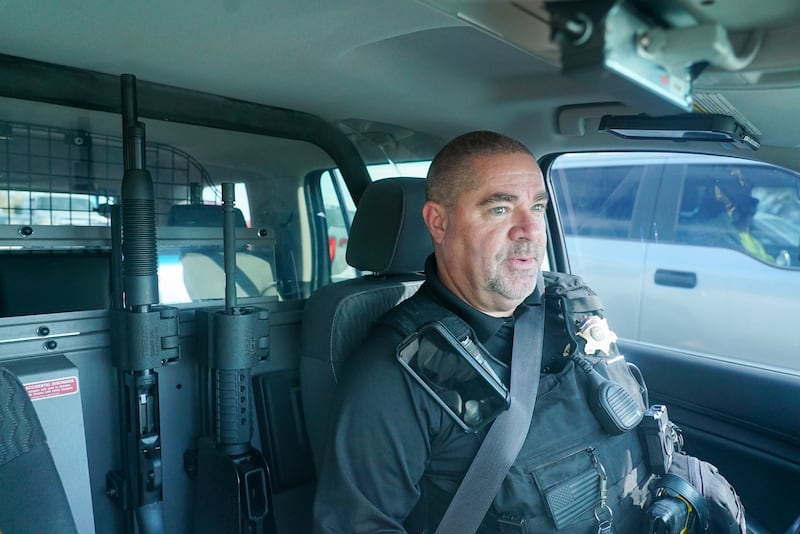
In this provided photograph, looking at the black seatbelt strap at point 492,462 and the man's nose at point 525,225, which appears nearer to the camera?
the black seatbelt strap at point 492,462

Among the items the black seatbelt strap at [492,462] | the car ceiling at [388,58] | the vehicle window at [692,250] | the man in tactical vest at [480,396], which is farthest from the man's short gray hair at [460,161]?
the vehicle window at [692,250]

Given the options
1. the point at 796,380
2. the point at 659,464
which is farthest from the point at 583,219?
the point at 659,464

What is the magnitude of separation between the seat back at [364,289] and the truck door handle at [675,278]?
242 centimetres

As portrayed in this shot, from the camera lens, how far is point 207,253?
2230mm

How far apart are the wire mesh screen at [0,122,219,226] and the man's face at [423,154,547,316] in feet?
3.67

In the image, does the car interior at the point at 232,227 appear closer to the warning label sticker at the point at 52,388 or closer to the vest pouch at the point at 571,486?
the warning label sticker at the point at 52,388

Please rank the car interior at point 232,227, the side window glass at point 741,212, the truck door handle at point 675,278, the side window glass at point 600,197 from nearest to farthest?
the car interior at point 232,227, the side window glass at point 741,212, the truck door handle at point 675,278, the side window glass at point 600,197

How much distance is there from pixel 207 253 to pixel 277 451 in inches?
28.9

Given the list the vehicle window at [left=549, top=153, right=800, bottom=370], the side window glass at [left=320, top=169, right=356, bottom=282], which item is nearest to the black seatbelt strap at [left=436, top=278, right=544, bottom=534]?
the side window glass at [left=320, top=169, right=356, bottom=282]

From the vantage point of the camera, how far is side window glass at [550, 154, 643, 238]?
402cm

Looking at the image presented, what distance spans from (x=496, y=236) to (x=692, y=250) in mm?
2559

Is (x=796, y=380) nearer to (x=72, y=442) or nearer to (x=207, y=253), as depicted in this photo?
(x=207, y=253)

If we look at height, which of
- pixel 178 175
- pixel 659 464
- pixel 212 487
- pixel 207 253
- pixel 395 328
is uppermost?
pixel 178 175

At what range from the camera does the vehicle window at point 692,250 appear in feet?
11.1
